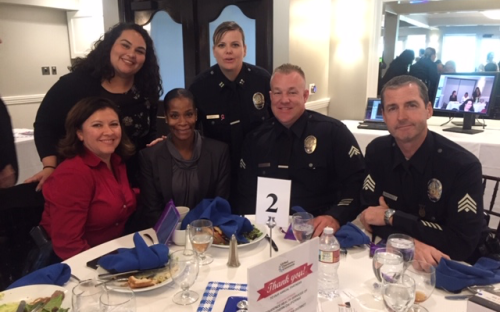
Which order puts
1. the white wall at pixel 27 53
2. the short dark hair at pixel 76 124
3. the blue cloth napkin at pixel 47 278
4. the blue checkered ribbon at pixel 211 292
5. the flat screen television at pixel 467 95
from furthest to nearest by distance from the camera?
the white wall at pixel 27 53
the flat screen television at pixel 467 95
the short dark hair at pixel 76 124
the blue cloth napkin at pixel 47 278
the blue checkered ribbon at pixel 211 292

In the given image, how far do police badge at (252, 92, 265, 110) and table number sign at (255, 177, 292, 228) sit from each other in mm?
1200

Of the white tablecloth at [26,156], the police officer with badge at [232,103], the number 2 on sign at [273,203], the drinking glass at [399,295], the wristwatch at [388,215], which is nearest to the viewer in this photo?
the drinking glass at [399,295]

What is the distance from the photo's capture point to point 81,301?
109 cm

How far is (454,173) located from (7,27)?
675cm

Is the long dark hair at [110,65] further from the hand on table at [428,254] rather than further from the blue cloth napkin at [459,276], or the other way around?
the blue cloth napkin at [459,276]

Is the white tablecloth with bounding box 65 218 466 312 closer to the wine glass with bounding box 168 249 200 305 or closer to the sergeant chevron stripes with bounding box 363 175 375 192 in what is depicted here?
the wine glass with bounding box 168 249 200 305

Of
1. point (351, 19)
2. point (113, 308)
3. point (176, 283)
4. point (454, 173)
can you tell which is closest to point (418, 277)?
point (454, 173)

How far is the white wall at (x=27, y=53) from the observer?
6168 mm

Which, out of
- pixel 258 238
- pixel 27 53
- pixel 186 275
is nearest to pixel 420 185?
pixel 258 238

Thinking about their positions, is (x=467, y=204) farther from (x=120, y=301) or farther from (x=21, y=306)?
(x=21, y=306)

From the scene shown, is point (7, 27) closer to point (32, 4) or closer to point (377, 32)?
point (32, 4)

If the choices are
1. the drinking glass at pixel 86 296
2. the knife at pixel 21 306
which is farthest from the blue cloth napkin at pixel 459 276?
the knife at pixel 21 306

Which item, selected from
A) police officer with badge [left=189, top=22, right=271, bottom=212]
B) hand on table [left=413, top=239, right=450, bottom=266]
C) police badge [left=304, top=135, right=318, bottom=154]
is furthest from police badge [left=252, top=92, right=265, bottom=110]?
hand on table [left=413, top=239, right=450, bottom=266]

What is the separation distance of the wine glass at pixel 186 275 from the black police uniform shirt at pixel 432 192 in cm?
85
